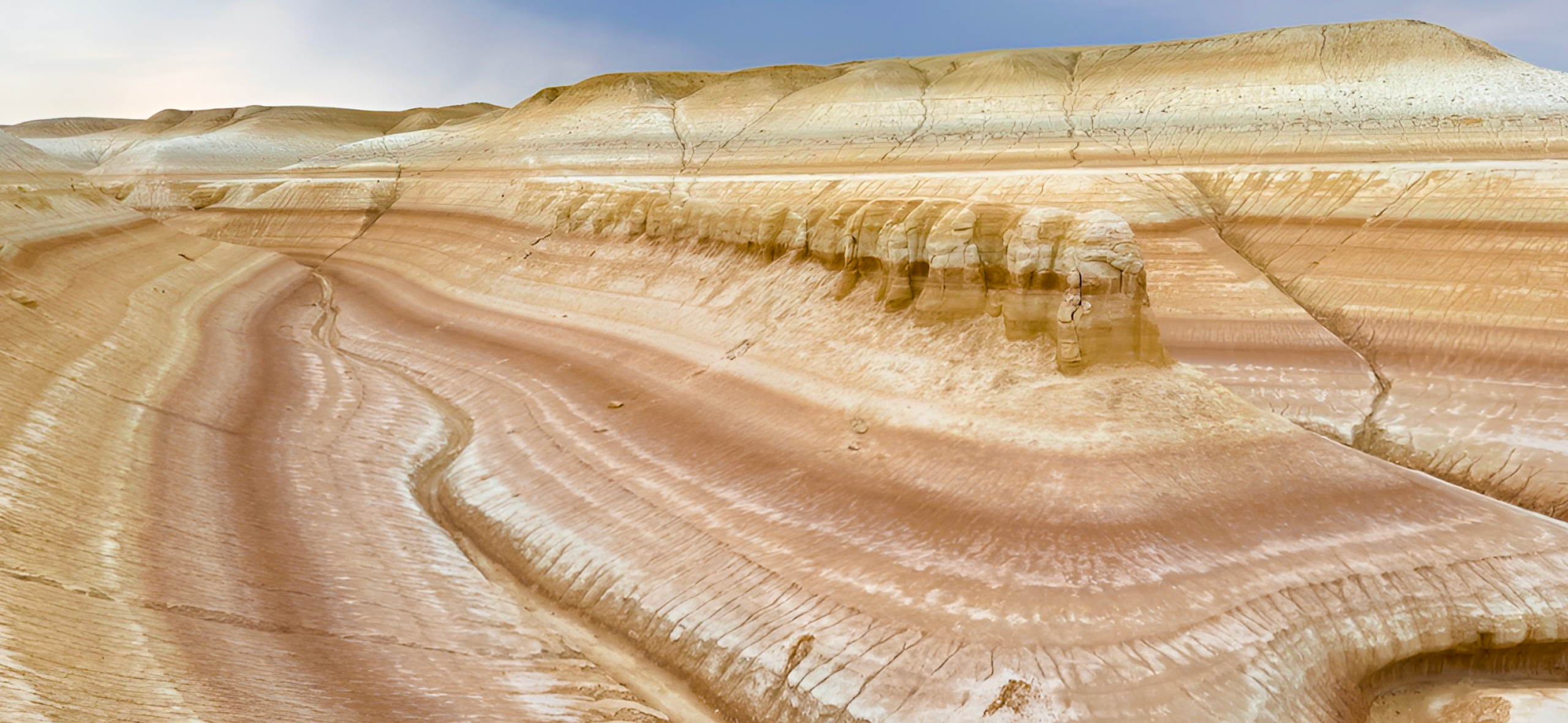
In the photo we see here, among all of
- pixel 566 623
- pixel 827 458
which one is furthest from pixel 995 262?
pixel 566 623

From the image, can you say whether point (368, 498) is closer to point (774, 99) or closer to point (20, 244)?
point (20, 244)

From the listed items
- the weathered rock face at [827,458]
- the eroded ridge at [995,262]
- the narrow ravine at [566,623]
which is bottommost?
the narrow ravine at [566,623]

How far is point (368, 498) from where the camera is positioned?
581 inches

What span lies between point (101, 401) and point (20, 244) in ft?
25.9

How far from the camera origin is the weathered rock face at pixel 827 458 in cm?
1000

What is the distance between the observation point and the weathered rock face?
10.0 metres

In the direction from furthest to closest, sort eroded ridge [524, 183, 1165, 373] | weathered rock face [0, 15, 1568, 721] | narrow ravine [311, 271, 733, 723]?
eroded ridge [524, 183, 1165, 373] < narrow ravine [311, 271, 733, 723] < weathered rock face [0, 15, 1568, 721]

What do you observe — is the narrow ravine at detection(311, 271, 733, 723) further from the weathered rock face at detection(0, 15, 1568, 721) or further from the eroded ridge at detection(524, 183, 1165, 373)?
the eroded ridge at detection(524, 183, 1165, 373)

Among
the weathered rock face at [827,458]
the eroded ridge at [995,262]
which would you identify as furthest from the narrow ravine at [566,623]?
the eroded ridge at [995,262]

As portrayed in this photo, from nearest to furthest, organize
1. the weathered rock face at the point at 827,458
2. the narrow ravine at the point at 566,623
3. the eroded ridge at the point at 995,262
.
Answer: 1. the weathered rock face at the point at 827,458
2. the narrow ravine at the point at 566,623
3. the eroded ridge at the point at 995,262

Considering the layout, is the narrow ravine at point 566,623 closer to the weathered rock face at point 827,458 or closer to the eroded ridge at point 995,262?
the weathered rock face at point 827,458

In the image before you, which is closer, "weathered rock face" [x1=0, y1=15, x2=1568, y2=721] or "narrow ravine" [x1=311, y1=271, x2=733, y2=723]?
"weathered rock face" [x1=0, y1=15, x2=1568, y2=721]

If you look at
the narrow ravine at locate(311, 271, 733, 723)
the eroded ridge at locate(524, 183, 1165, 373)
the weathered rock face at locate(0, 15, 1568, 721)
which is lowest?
the narrow ravine at locate(311, 271, 733, 723)

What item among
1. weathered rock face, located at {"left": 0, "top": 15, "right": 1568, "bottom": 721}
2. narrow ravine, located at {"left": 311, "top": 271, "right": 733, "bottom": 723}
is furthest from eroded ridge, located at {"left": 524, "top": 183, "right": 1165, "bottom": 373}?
narrow ravine, located at {"left": 311, "top": 271, "right": 733, "bottom": 723}
